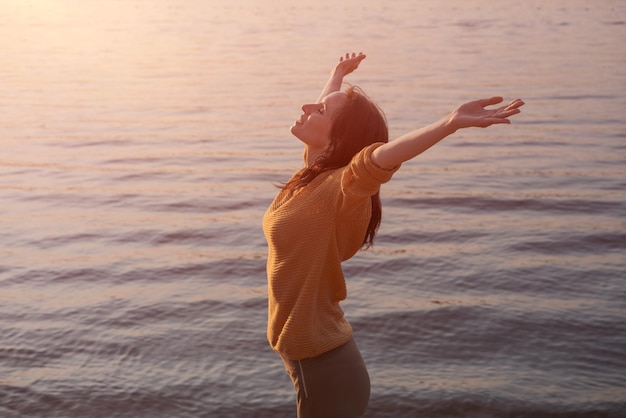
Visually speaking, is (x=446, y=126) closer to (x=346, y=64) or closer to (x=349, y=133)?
(x=349, y=133)

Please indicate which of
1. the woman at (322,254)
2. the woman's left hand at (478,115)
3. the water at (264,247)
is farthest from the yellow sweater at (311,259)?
the water at (264,247)

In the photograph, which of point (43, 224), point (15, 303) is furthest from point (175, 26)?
point (15, 303)

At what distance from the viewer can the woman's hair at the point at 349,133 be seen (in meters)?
4.48

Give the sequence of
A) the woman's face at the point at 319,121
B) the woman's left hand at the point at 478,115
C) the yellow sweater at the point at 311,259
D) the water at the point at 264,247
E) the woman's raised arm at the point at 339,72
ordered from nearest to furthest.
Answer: the woman's left hand at the point at 478,115 → the yellow sweater at the point at 311,259 → the woman's face at the point at 319,121 → the woman's raised arm at the point at 339,72 → the water at the point at 264,247

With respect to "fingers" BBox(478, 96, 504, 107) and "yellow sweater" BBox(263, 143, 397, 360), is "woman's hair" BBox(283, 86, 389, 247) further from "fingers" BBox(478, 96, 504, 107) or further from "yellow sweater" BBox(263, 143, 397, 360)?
"fingers" BBox(478, 96, 504, 107)

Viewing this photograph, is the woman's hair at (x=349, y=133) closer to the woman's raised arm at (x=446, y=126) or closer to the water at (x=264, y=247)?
the woman's raised arm at (x=446, y=126)

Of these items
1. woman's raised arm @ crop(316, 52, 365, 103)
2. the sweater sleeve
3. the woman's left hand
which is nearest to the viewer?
the woman's left hand

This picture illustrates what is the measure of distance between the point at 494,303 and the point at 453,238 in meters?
1.96

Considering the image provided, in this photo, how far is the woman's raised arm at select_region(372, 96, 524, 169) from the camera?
3.84 m

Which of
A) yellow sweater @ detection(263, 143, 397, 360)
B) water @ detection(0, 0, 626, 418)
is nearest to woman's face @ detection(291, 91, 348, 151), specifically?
yellow sweater @ detection(263, 143, 397, 360)

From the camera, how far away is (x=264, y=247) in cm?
1020

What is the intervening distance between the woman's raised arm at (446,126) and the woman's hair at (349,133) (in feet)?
1.43

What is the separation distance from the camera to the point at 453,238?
10.3 meters

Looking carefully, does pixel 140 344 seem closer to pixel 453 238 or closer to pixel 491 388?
pixel 491 388
